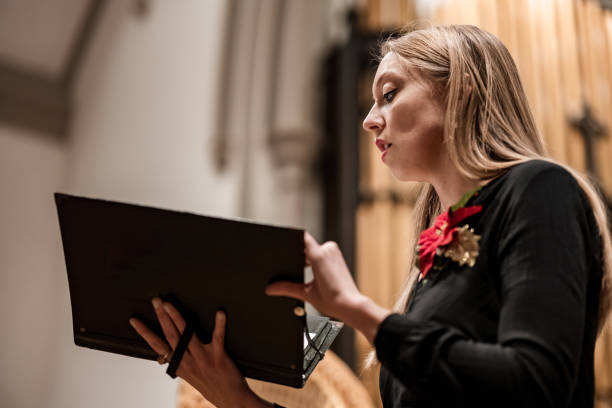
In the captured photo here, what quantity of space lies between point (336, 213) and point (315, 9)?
147 cm

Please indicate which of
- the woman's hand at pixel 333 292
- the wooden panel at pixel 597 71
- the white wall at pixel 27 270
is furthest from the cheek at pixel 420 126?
the white wall at pixel 27 270

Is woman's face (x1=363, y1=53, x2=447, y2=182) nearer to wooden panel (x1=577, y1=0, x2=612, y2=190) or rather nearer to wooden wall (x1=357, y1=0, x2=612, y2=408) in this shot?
wooden wall (x1=357, y1=0, x2=612, y2=408)

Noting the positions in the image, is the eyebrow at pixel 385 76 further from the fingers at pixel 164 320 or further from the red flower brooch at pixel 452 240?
the fingers at pixel 164 320

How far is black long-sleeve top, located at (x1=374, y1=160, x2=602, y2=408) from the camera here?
2.70ft

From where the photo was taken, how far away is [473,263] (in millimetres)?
967

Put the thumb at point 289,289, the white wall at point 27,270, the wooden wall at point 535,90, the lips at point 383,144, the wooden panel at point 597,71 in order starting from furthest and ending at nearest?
the white wall at point 27,270, the wooden panel at point 597,71, the wooden wall at point 535,90, the lips at point 383,144, the thumb at point 289,289

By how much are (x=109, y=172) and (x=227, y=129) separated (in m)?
2.06

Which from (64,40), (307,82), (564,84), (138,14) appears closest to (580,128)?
(564,84)

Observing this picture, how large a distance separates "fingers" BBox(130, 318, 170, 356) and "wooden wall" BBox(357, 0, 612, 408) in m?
2.42

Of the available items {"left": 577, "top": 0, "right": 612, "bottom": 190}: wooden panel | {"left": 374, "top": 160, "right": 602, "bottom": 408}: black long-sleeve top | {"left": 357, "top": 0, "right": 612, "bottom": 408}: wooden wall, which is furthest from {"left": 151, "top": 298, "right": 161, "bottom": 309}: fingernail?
{"left": 577, "top": 0, "right": 612, "bottom": 190}: wooden panel

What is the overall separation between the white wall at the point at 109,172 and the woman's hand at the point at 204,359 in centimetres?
289

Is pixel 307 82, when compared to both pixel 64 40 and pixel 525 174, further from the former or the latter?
pixel 64 40

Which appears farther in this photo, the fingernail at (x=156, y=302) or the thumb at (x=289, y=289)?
the fingernail at (x=156, y=302)

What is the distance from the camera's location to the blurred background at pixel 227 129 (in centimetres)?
385
